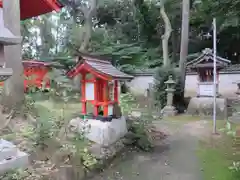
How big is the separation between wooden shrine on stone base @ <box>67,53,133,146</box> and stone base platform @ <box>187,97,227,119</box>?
20.5 ft

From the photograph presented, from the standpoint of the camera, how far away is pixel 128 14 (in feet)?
79.6

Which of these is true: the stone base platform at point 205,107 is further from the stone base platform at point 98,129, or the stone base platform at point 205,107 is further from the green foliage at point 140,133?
the stone base platform at point 98,129

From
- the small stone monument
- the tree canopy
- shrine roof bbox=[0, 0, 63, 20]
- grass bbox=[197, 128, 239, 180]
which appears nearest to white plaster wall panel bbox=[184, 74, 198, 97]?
the tree canopy

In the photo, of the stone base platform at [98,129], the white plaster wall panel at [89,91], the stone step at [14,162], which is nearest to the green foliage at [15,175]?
the stone step at [14,162]

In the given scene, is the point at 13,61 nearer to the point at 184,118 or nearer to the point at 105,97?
the point at 105,97

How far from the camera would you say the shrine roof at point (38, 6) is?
587 cm

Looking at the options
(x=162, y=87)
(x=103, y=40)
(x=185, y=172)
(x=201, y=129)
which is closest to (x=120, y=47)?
(x=103, y=40)

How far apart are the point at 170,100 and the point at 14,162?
9.92m

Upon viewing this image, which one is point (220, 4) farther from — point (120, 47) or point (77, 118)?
point (120, 47)

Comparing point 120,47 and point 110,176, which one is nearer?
point 110,176

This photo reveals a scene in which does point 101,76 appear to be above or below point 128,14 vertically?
below

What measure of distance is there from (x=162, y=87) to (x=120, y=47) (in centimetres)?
995

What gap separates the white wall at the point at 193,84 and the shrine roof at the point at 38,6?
11.9 meters

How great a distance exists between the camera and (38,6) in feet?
20.6
